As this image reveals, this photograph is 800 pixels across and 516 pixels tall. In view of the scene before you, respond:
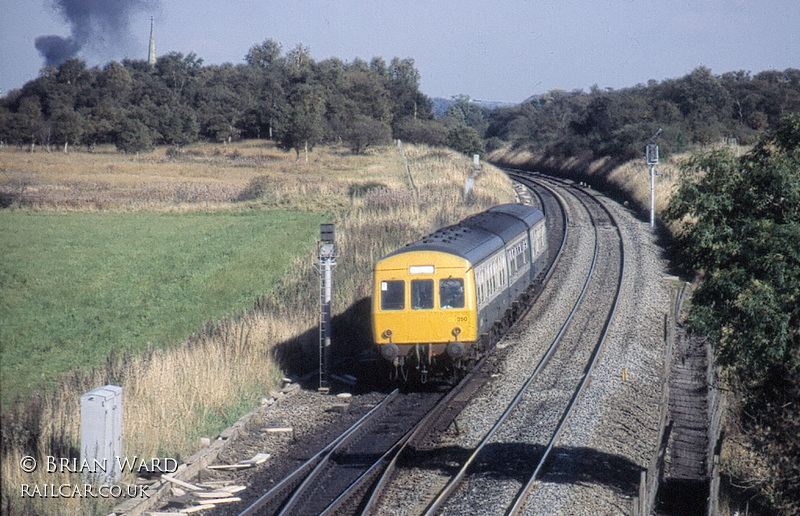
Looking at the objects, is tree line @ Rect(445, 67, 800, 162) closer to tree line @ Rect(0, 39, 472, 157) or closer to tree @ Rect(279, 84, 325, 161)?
tree line @ Rect(0, 39, 472, 157)

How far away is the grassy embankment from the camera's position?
A: 37.0ft

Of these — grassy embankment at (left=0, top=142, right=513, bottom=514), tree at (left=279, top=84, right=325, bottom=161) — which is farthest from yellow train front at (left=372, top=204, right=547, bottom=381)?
tree at (left=279, top=84, right=325, bottom=161)

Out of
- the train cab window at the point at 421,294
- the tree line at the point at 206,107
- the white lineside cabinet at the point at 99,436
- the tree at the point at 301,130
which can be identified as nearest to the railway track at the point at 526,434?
the train cab window at the point at 421,294

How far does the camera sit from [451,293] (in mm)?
14188

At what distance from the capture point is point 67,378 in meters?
13.2

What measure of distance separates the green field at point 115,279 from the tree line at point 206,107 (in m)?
3.78

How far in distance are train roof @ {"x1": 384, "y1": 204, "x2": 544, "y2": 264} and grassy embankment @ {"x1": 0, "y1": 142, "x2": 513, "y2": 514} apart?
3.78 metres

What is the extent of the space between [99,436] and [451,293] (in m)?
6.85

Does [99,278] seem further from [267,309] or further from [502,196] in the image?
[502,196]

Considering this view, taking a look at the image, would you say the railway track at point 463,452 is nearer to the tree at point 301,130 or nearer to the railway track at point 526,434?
the railway track at point 526,434

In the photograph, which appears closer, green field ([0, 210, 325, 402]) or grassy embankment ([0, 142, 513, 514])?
grassy embankment ([0, 142, 513, 514])

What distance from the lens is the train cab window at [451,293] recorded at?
1414 centimetres

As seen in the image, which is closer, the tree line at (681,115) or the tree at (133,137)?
the tree at (133,137)

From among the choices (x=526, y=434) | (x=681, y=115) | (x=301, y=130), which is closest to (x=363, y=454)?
(x=526, y=434)
